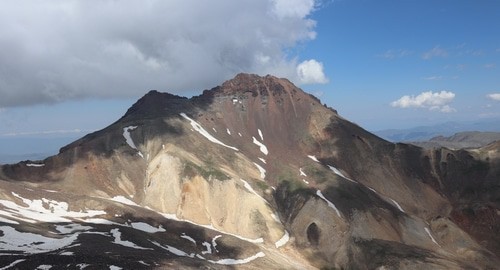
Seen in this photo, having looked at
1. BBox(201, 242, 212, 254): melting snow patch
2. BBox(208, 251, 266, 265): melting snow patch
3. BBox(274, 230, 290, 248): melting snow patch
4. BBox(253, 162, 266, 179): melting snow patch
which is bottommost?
BBox(274, 230, 290, 248): melting snow patch

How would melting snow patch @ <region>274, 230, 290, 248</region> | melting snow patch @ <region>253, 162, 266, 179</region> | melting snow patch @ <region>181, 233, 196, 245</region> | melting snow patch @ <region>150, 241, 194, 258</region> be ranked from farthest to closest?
melting snow patch @ <region>253, 162, 266, 179</region>, melting snow patch @ <region>274, 230, 290, 248</region>, melting snow patch @ <region>181, 233, 196, 245</region>, melting snow patch @ <region>150, 241, 194, 258</region>

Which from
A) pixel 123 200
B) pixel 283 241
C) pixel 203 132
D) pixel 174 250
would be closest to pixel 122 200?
pixel 123 200

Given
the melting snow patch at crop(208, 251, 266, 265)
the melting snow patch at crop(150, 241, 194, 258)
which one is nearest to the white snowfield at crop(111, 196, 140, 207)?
the melting snow patch at crop(150, 241, 194, 258)

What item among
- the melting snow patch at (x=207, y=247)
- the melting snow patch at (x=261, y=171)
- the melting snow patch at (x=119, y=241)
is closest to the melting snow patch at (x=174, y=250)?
the melting snow patch at (x=207, y=247)

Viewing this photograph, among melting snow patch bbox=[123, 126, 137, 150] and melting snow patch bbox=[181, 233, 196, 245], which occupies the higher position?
melting snow patch bbox=[123, 126, 137, 150]

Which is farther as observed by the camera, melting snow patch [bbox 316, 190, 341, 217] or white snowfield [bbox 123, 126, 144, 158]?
white snowfield [bbox 123, 126, 144, 158]

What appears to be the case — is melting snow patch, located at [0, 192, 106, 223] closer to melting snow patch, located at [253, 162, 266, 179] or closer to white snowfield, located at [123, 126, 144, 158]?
white snowfield, located at [123, 126, 144, 158]

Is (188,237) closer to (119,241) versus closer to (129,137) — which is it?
(119,241)

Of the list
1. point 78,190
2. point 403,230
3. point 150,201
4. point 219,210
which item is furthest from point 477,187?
point 78,190

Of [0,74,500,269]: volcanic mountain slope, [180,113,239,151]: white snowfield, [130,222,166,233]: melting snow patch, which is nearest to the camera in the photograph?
[0,74,500,269]: volcanic mountain slope

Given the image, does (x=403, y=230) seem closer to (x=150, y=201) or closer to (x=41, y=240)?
(x=150, y=201)
